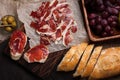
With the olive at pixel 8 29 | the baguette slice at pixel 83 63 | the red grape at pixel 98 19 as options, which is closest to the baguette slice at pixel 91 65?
the baguette slice at pixel 83 63

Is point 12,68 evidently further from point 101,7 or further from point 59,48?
point 101,7

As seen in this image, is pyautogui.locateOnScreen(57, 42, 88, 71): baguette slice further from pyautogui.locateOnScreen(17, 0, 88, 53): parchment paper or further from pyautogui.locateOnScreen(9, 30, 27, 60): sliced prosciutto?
pyautogui.locateOnScreen(9, 30, 27, 60): sliced prosciutto

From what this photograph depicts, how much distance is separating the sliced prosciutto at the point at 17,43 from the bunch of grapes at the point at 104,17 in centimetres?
29

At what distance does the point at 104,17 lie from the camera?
4.33 feet

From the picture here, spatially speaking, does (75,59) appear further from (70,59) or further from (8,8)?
(8,8)

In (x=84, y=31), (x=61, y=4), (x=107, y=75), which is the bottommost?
(x=107, y=75)

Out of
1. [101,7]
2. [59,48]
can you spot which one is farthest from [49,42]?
[101,7]

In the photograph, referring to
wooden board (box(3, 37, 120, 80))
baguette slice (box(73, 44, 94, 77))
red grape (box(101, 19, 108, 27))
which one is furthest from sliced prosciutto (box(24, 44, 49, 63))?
red grape (box(101, 19, 108, 27))

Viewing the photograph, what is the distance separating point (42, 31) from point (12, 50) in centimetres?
15

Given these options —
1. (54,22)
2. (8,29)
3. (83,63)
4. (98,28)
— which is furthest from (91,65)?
(8,29)

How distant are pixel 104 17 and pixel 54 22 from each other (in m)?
0.21

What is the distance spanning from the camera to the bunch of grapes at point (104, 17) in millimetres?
1308

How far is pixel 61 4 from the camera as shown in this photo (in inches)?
55.6

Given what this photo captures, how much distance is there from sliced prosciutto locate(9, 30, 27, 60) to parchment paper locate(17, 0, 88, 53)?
33 millimetres
